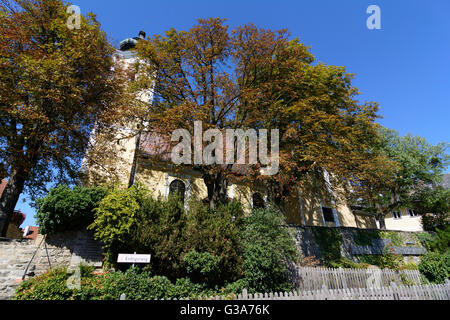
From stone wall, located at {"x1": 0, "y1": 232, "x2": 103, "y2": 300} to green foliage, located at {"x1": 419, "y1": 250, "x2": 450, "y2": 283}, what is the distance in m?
17.8

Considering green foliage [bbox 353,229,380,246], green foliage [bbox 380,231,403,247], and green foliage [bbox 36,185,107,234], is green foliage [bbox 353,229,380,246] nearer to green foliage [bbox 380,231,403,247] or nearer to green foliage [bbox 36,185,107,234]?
green foliage [bbox 380,231,403,247]

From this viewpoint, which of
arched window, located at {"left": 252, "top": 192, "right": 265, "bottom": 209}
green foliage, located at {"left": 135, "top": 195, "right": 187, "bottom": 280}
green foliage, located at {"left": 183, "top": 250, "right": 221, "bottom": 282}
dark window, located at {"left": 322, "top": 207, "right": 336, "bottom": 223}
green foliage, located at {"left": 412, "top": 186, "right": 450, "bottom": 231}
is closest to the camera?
green foliage, located at {"left": 183, "top": 250, "right": 221, "bottom": 282}

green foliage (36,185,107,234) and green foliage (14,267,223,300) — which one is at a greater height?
green foliage (36,185,107,234)

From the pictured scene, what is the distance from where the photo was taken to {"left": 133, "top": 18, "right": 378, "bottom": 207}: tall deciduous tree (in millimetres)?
13016

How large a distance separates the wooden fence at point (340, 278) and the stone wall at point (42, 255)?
9.59 m

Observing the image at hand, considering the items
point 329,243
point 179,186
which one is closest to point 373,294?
point 329,243

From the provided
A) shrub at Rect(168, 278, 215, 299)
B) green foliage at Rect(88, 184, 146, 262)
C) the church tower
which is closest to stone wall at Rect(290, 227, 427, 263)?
shrub at Rect(168, 278, 215, 299)

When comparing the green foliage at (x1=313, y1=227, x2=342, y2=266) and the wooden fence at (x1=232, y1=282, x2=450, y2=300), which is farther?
the green foliage at (x1=313, y1=227, x2=342, y2=266)

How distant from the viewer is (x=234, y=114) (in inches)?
594

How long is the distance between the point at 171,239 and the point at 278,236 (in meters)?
4.74

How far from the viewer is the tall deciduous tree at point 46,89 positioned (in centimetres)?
1011

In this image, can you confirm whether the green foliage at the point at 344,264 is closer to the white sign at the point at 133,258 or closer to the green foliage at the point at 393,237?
the green foliage at the point at 393,237

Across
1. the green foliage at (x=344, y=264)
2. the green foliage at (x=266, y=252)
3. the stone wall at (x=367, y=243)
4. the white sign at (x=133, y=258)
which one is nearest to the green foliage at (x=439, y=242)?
the stone wall at (x=367, y=243)

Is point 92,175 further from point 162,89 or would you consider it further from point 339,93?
point 339,93
